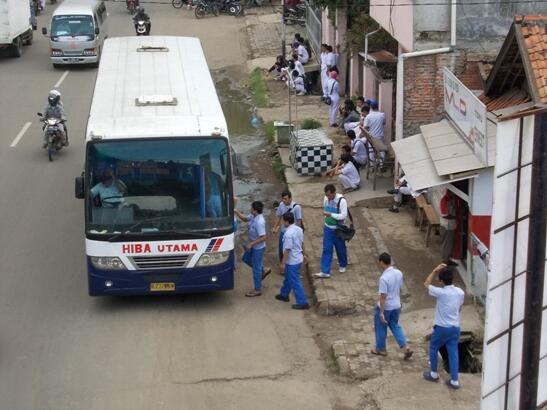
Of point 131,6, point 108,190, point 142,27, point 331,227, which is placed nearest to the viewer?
point 108,190

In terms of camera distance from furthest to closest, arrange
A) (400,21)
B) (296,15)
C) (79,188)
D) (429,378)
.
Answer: (296,15)
(400,21)
(79,188)
(429,378)

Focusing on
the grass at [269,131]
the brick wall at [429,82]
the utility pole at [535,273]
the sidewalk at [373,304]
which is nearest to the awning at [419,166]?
the brick wall at [429,82]

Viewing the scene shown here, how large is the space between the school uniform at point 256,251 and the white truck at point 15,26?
20.3m

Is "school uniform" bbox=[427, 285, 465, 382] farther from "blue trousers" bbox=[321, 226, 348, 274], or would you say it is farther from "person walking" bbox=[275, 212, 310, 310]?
"blue trousers" bbox=[321, 226, 348, 274]

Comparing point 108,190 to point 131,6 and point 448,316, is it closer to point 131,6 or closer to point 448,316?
point 448,316

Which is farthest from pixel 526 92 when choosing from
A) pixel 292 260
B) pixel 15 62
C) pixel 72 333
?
pixel 15 62

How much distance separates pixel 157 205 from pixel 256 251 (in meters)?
1.70

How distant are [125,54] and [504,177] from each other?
12.9 metres

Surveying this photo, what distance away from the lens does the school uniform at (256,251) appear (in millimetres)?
14430

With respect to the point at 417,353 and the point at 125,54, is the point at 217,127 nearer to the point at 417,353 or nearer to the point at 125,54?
the point at 417,353

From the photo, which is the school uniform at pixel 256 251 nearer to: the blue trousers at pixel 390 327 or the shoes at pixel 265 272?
the shoes at pixel 265 272

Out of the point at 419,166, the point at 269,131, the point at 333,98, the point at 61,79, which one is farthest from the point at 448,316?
the point at 61,79

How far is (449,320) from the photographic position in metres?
11.3

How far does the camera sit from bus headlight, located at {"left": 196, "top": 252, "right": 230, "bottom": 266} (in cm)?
1388
